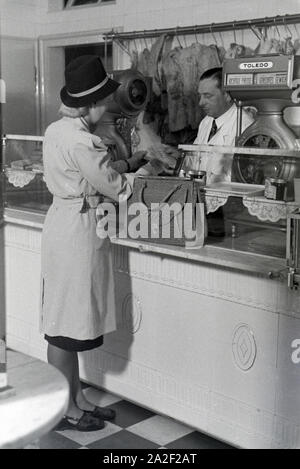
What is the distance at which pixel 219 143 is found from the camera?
354 cm

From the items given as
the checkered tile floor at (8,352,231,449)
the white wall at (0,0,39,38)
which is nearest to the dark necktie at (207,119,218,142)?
the checkered tile floor at (8,352,231,449)

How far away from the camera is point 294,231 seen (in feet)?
8.33

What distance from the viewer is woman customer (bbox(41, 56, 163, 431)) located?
2947mm

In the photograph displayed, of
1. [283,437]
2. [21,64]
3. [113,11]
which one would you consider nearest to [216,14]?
[113,11]

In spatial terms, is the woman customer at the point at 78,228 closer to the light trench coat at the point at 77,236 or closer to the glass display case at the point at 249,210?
the light trench coat at the point at 77,236

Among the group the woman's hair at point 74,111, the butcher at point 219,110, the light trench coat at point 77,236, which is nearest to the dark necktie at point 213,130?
the butcher at point 219,110

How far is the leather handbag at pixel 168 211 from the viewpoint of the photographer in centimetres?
286

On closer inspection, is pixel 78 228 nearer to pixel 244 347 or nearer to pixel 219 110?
pixel 244 347

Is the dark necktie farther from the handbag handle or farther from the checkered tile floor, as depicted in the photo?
the checkered tile floor

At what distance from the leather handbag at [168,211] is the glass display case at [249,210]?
7cm

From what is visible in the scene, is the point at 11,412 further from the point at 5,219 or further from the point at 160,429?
the point at 5,219

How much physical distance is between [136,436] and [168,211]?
1.02m
